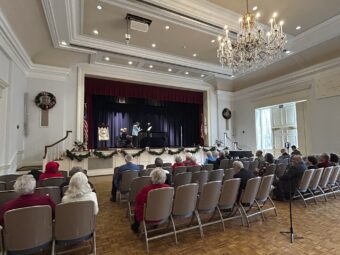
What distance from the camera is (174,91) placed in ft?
38.3

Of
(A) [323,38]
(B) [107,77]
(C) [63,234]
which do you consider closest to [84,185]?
(C) [63,234]

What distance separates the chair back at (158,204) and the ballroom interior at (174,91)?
216 millimetres

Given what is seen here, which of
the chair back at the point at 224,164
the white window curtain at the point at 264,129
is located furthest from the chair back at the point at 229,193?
the white window curtain at the point at 264,129

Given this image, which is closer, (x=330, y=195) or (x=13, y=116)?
(x=330, y=195)

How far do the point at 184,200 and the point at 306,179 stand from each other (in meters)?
3.03

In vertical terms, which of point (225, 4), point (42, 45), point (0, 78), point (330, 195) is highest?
point (225, 4)

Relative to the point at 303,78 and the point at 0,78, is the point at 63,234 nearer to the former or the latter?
the point at 0,78

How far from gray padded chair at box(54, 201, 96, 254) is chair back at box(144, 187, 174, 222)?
68 cm

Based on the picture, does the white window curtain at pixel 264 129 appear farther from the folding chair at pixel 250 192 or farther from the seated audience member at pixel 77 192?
the seated audience member at pixel 77 192

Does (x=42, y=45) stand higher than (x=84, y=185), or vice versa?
(x=42, y=45)

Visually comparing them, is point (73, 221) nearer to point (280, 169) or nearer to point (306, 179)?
point (306, 179)

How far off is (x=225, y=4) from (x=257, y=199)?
17.7ft

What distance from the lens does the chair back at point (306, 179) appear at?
432 cm

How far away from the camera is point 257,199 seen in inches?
145
